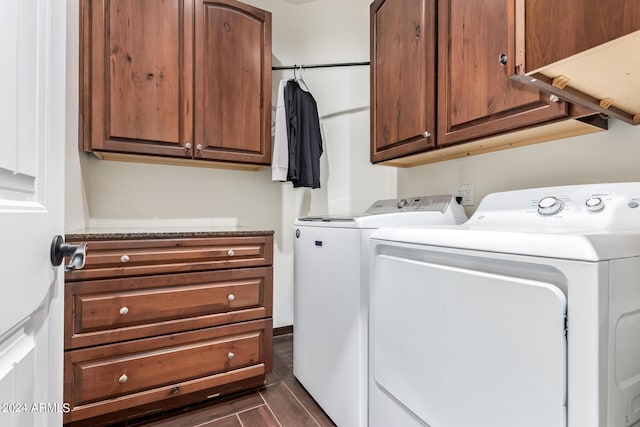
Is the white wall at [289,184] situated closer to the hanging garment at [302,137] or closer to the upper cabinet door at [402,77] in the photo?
the hanging garment at [302,137]

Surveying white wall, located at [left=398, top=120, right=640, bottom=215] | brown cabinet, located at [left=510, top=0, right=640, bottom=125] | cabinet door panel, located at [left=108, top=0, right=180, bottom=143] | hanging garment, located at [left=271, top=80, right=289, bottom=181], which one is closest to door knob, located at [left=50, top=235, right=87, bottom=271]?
brown cabinet, located at [left=510, top=0, right=640, bottom=125]

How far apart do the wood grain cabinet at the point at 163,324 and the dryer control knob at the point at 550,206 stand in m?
1.30

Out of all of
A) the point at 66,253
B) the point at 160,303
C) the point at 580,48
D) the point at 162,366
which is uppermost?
the point at 580,48

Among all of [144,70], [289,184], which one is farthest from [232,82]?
[289,184]

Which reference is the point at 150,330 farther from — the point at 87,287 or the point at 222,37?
the point at 222,37

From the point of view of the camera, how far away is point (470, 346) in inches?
32.3

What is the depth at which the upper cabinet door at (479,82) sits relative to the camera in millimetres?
1154

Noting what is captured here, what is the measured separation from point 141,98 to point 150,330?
1256 mm

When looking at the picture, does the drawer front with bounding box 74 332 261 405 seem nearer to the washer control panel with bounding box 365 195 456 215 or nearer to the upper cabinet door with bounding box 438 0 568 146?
the washer control panel with bounding box 365 195 456 215

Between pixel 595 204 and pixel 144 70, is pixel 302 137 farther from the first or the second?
pixel 595 204

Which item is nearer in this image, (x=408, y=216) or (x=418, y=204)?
(x=408, y=216)

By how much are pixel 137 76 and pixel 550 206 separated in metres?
2.10

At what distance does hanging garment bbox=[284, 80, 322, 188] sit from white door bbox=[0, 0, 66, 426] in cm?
155

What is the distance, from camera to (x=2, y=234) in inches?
16.3
